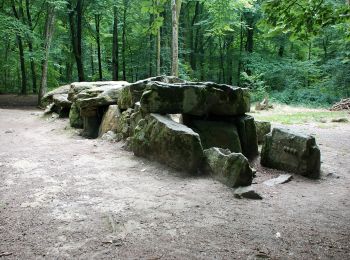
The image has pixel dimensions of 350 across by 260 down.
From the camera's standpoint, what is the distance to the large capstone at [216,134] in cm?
679

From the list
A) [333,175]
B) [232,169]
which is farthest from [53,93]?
[333,175]

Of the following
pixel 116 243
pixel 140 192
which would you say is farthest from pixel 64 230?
pixel 140 192

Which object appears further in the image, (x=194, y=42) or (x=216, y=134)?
(x=194, y=42)

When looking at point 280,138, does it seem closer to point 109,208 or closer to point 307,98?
point 109,208

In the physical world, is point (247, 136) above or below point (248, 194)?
above

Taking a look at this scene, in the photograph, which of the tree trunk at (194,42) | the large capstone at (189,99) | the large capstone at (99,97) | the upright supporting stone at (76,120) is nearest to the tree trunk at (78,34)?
the tree trunk at (194,42)

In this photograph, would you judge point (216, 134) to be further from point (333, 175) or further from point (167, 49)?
point (167, 49)

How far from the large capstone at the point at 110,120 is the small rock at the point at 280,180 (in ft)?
14.8

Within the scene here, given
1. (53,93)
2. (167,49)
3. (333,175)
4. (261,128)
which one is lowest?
(333,175)

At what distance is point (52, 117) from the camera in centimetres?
1259

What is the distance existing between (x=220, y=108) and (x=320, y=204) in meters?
2.97

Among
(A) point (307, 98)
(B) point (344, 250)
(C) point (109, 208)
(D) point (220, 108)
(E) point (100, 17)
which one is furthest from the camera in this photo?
(E) point (100, 17)

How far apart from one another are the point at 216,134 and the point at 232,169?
1822 millimetres

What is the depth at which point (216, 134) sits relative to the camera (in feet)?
22.5
